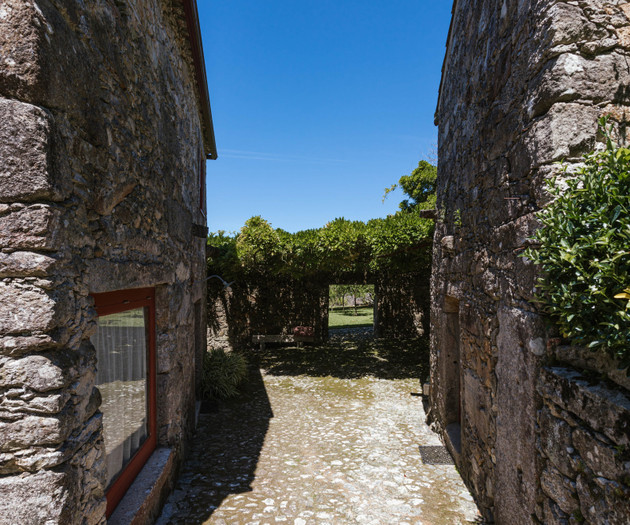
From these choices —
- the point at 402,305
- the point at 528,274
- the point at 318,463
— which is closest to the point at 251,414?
the point at 318,463

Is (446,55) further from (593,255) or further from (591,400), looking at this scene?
(591,400)

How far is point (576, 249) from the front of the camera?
1638 millimetres

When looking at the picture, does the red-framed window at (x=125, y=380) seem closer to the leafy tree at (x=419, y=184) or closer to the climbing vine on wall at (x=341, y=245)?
the climbing vine on wall at (x=341, y=245)

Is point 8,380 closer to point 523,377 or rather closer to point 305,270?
point 523,377

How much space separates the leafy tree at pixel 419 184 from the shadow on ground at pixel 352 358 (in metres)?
4.96

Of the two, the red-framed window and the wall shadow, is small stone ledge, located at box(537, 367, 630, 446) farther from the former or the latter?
the wall shadow

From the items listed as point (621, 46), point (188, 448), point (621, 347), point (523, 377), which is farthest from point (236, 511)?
point (621, 46)

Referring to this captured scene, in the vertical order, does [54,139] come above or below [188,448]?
above

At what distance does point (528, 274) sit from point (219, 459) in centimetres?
401

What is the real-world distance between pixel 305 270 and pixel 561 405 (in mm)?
7646

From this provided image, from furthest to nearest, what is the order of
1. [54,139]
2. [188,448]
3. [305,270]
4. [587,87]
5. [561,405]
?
[305,270] → [188,448] → [587,87] → [561,405] → [54,139]

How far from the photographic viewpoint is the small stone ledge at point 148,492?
2.49 meters

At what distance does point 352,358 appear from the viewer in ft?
32.9

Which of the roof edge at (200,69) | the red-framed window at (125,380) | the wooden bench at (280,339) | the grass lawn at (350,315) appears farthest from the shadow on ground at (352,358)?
the grass lawn at (350,315)
